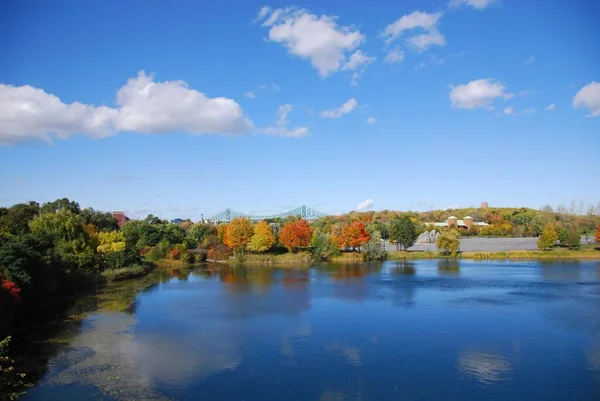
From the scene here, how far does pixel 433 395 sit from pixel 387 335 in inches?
276

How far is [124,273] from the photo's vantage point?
144 ft

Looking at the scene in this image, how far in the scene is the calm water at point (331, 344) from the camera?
1498 centimetres

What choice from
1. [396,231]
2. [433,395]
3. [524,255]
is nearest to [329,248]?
[396,231]

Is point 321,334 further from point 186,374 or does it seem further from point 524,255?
point 524,255

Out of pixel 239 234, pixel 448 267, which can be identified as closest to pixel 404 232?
pixel 448 267

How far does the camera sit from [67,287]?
34188mm

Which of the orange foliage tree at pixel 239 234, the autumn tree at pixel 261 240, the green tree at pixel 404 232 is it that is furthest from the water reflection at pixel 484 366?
the green tree at pixel 404 232

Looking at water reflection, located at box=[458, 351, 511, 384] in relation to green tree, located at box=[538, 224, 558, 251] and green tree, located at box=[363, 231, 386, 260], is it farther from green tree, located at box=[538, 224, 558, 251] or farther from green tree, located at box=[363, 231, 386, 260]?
green tree, located at box=[538, 224, 558, 251]

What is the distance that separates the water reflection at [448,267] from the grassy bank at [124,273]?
30236 mm

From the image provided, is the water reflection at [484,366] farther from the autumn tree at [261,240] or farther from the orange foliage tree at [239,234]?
the orange foliage tree at [239,234]

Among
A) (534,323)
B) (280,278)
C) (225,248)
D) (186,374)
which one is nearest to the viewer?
(186,374)

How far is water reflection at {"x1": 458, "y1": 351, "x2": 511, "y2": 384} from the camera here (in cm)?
1589

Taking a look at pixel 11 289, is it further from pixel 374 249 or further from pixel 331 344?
pixel 374 249

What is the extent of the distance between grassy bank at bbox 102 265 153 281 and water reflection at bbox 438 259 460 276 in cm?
3024
